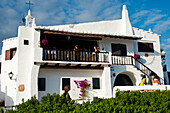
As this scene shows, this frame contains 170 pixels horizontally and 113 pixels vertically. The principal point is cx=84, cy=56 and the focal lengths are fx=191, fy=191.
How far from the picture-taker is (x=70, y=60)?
1370cm

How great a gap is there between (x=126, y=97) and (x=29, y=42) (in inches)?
370

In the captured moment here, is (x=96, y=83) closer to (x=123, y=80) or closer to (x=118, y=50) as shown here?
(x=123, y=80)

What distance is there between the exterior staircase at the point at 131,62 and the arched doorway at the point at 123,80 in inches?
54.4

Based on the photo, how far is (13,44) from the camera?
578 inches

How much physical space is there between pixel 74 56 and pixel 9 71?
5.14 meters

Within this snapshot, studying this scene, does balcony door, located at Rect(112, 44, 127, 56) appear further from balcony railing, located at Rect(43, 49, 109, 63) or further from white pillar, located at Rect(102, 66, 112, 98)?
white pillar, located at Rect(102, 66, 112, 98)

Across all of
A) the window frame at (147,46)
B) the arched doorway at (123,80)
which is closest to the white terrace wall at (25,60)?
the arched doorway at (123,80)

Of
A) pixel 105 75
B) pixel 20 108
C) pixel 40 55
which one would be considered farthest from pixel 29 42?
pixel 20 108

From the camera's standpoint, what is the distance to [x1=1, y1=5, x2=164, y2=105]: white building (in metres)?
13.2

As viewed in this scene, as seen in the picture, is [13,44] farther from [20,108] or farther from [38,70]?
[20,108]

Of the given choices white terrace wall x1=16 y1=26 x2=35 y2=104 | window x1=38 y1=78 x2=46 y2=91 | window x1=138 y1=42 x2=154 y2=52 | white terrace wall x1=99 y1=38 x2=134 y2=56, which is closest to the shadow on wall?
white terrace wall x1=99 y1=38 x2=134 y2=56

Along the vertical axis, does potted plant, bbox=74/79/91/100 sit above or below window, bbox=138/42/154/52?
below

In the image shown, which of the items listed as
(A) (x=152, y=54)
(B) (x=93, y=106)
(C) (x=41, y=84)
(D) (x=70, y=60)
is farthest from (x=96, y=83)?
(B) (x=93, y=106)

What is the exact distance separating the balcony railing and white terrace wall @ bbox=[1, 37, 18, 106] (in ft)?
8.39
